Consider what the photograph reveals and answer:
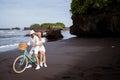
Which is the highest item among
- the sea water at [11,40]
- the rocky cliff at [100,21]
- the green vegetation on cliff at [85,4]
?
the green vegetation on cliff at [85,4]

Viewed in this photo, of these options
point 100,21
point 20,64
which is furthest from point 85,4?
point 20,64

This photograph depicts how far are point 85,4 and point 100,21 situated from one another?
12.0 ft

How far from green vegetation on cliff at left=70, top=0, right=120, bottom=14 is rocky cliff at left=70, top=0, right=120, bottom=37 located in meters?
0.62

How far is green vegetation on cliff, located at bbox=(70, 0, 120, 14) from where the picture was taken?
121 feet

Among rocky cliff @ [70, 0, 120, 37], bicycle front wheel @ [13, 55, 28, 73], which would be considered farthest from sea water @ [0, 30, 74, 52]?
bicycle front wheel @ [13, 55, 28, 73]

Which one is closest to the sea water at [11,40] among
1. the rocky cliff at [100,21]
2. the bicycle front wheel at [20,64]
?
the rocky cliff at [100,21]

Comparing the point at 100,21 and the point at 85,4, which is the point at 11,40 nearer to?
the point at 85,4

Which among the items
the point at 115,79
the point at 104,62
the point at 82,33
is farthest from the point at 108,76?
the point at 82,33

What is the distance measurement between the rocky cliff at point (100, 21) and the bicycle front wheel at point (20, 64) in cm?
2479

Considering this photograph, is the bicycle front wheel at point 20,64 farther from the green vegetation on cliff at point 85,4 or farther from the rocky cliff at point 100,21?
the green vegetation on cliff at point 85,4

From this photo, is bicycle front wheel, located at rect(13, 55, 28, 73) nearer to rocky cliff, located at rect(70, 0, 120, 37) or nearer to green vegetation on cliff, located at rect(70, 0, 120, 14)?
rocky cliff, located at rect(70, 0, 120, 37)

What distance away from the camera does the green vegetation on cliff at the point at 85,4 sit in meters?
37.0

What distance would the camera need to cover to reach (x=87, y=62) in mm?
14742

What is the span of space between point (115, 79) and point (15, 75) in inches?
190
